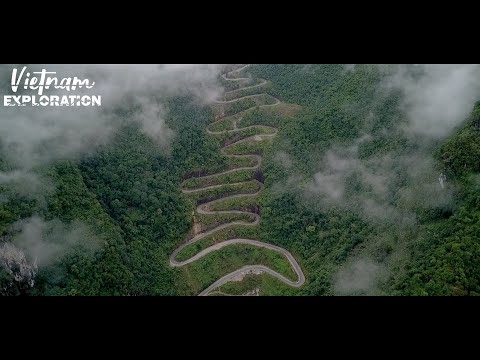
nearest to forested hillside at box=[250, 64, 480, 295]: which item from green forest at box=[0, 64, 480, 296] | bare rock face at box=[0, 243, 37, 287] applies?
green forest at box=[0, 64, 480, 296]

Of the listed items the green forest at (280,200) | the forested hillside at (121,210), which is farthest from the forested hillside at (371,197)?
the forested hillside at (121,210)

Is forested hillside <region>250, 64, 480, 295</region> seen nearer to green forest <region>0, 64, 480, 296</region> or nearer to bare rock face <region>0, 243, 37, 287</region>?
green forest <region>0, 64, 480, 296</region>

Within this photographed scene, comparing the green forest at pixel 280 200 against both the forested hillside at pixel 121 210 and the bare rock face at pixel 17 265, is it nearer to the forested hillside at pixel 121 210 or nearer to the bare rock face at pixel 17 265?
the forested hillside at pixel 121 210

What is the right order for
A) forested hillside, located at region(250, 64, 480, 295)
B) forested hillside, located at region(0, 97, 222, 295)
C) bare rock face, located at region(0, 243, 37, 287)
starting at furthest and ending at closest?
forested hillside, located at region(0, 97, 222, 295) → forested hillside, located at region(250, 64, 480, 295) → bare rock face, located at region(0, 243, 37, 287)

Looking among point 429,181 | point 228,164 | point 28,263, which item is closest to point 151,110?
point 228,164

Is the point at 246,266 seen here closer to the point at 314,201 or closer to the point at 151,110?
the point at 314,201

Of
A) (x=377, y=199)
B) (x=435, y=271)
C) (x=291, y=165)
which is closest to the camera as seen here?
(x=435, y=271)
